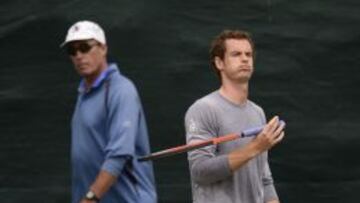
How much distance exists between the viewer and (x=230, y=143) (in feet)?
16.7

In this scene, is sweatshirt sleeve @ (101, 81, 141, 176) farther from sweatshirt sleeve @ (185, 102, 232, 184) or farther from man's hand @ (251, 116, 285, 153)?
man's hand @ (251, 116, 285, 153)

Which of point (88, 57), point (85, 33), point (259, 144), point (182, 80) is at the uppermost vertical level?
point (85, 33)

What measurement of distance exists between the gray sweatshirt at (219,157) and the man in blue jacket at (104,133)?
0.27m

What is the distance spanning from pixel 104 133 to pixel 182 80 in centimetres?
182

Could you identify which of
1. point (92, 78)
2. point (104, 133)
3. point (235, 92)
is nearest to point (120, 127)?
point (104, 133)

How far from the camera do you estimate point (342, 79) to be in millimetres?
6531

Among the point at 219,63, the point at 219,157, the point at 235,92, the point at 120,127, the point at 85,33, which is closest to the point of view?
the point at 120,127

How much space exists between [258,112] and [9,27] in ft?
6.28

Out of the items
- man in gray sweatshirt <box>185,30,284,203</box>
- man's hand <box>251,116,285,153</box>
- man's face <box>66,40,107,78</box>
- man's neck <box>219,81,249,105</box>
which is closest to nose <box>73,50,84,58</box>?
man's face <box>66,40,107,78</box>

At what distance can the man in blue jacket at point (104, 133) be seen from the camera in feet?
15.3

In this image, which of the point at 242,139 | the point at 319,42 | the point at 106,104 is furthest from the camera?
the point at 319,42

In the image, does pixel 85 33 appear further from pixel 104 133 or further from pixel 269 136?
pixel 269 136

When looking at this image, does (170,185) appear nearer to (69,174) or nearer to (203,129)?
(69,174)

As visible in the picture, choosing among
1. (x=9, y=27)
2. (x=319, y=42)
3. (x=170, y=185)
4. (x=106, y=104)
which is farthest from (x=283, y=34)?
(x=106, y=104)
